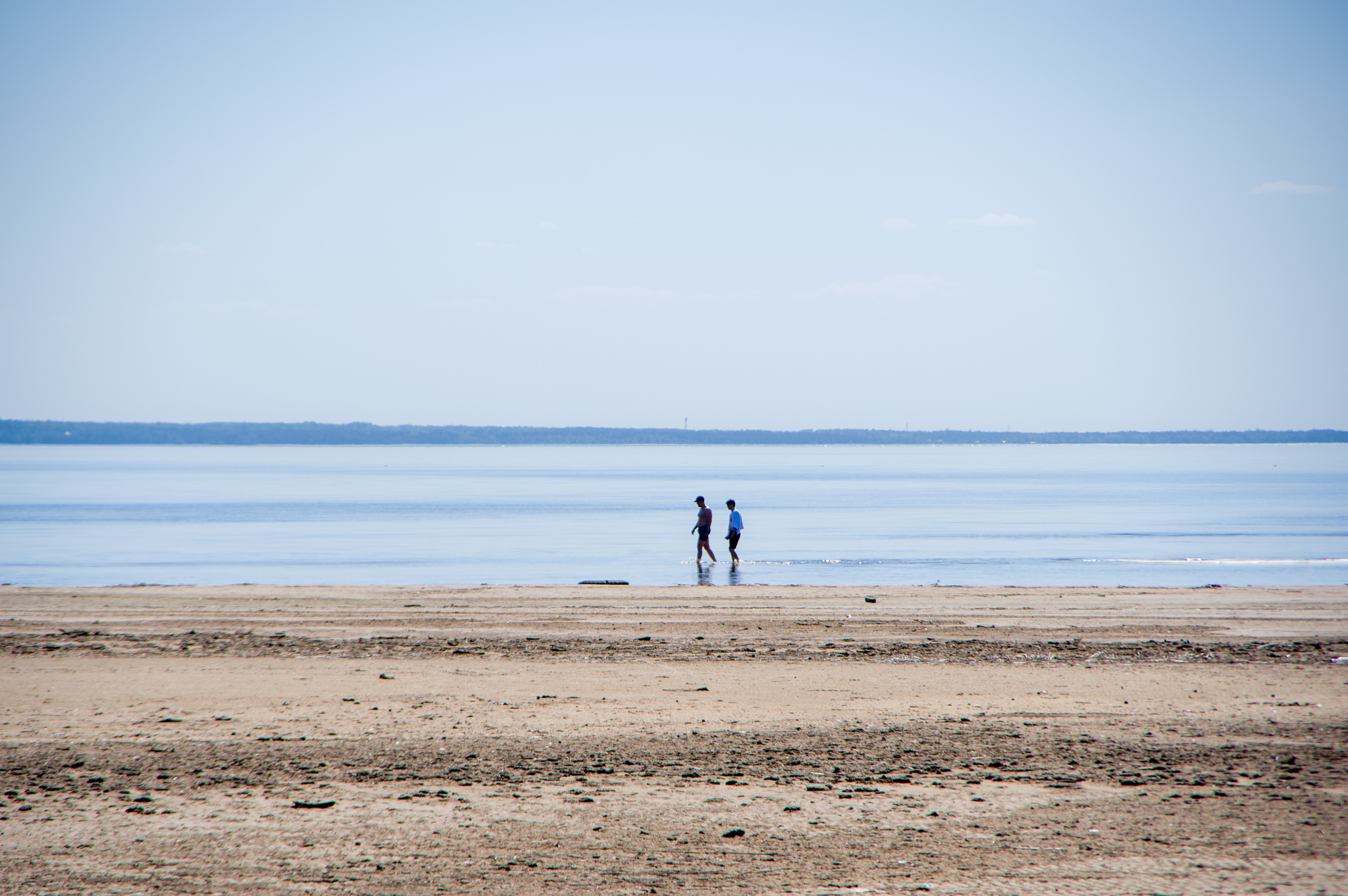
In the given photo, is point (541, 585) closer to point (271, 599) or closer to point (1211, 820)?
point (271, 599)

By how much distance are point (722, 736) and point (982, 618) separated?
29.7ft

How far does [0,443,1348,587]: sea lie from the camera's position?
25.5 m

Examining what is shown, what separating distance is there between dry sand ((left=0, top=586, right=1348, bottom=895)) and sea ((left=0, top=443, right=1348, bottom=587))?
10302 millimetres

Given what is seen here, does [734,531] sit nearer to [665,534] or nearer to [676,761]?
[665,534]

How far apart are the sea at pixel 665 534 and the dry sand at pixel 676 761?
406 inches

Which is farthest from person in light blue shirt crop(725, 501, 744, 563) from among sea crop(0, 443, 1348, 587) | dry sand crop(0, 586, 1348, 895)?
dry sand crop(0, 586, 1348, 895)

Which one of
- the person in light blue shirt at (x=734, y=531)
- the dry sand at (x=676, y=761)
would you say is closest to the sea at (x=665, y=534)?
the person in light blue shirt at (x=734, y=531)

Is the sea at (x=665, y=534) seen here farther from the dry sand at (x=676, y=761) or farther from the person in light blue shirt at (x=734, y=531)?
the dry sand at (x=676, y=761)

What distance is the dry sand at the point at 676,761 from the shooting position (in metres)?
5.49

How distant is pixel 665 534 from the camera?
3772 centimetres

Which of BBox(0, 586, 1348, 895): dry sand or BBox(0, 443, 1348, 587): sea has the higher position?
BBox(0, 586, 1348, 895): dry sand

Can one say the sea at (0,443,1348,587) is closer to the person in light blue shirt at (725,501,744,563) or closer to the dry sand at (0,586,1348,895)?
the person in light blue shirt at (725,501,744,563)

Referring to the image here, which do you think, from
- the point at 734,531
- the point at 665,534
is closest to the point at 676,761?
the point at 734,531

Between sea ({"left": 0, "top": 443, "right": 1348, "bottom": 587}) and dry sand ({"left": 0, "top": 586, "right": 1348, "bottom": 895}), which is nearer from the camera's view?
dry sand ({"left": 0, "top": 586, "right": 1348, "bottom": 895})
